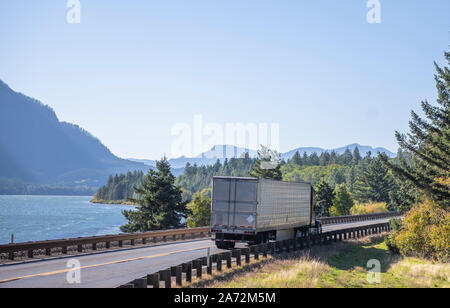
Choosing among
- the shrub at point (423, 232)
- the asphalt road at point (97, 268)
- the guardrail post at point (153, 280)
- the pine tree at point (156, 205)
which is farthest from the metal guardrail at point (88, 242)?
the pine tree at point (156, 205)

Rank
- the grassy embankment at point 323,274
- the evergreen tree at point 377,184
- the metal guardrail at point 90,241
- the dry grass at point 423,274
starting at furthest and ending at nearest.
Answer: the evergreen tree at point 377,184 → the metal guardrail at point 90,241 → the dry grass at point 423,274 → the grassy embankment at point 323,274

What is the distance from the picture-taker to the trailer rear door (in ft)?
75.6

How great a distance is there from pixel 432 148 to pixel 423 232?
24.2 ft

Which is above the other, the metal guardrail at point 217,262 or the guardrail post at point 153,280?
the guardrail post at point 153,280

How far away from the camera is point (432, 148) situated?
105 ft

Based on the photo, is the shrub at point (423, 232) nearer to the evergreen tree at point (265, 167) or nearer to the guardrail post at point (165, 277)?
the guardrail post at point (165, 277)

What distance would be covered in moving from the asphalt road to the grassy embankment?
292cm

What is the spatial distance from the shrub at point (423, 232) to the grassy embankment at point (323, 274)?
929 millimetres

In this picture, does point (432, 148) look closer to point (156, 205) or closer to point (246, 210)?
point (246, 210)

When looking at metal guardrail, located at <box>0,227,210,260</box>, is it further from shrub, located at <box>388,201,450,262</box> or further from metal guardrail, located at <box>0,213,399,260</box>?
shrub, located at <box>388,201,450,262</box>

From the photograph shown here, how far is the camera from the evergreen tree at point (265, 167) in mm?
89000

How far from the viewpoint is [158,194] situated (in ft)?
195

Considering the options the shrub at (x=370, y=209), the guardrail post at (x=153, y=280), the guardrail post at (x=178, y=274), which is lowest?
the shrub at (x=370, y=209)

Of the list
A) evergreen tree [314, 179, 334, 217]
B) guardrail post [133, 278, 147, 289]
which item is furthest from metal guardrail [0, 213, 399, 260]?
evergreen tree [314, 179, 334, 217]
